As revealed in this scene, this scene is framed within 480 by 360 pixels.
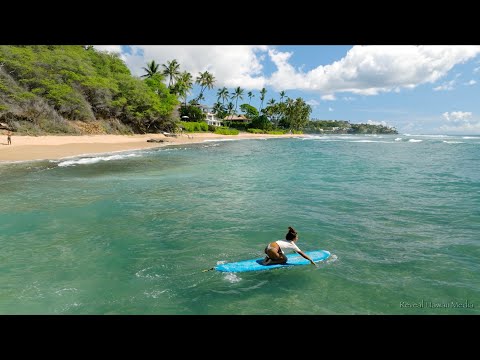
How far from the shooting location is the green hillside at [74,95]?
40.6 m

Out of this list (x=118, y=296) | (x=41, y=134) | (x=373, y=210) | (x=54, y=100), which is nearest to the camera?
(x=118, y=296)

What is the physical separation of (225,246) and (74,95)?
1831 inches

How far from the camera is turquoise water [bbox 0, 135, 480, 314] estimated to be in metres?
7.35

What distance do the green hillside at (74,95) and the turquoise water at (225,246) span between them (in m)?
25.1

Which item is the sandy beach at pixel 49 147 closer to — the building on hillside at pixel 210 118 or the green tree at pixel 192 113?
the green tree at pixel 192 113

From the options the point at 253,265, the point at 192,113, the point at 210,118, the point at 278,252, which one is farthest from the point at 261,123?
the point at 253,265

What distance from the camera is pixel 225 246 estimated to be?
10.5 meters

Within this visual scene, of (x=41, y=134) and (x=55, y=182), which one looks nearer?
(x=55, y=182)

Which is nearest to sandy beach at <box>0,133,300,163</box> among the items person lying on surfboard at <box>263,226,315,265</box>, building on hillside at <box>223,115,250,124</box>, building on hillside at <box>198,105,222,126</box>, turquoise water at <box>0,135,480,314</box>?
turquoise water at <box>0,135,480,314</box>

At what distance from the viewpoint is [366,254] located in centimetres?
1004

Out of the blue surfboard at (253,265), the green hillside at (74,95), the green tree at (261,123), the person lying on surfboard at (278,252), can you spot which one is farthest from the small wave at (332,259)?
the green tree at (261,123)
